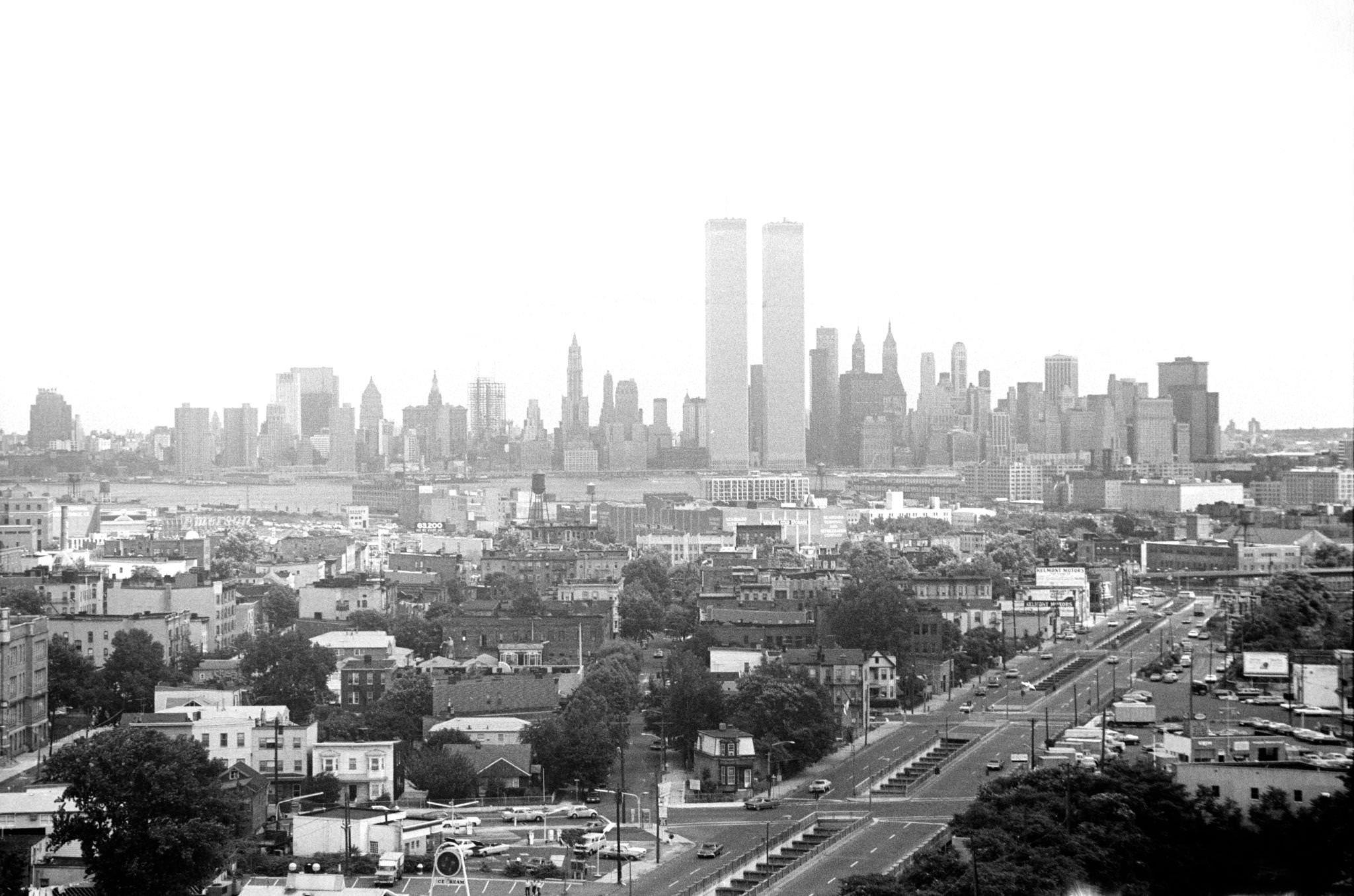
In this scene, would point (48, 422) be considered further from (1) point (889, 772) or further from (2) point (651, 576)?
(1) point (889, 772)

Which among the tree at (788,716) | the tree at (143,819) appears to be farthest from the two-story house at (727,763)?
the tree at (143,819)

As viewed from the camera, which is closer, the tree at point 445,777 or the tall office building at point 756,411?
the tree at point 445,777

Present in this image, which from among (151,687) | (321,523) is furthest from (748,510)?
(151,687)

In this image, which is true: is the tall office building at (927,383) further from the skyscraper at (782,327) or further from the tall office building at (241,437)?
the tall office building at (241,437)

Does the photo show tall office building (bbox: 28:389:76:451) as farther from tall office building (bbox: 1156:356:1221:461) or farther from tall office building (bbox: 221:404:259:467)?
tall office building (bbox: 1156:356:1221:461)

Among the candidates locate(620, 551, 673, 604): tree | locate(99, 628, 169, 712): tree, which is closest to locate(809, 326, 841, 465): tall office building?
locate(620, 551, 673, 604): tree

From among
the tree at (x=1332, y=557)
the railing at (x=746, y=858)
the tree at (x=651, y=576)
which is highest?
the tree at (x=1332, y=557)

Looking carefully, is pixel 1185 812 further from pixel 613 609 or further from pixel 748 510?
pixel 748 510
